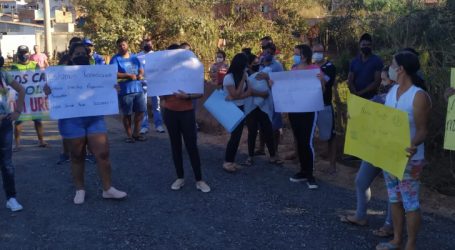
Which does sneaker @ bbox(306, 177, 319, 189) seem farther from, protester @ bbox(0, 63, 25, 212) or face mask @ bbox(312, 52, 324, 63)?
protester @ bbox(0, 63, 25, 212)

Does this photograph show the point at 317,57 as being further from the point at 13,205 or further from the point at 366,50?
the point at 13,205

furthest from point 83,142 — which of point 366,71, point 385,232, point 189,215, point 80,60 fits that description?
point 366,71

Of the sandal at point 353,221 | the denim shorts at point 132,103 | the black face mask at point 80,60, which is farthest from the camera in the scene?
the denim shorts at point 132,103

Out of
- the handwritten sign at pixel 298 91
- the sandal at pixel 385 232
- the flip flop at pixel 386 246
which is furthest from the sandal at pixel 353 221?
the handwritten sign at pixel 298 91

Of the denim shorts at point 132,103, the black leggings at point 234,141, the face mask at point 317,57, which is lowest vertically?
the black leggings at point 234,141

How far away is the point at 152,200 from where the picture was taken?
19.6 ft

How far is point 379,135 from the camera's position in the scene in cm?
428

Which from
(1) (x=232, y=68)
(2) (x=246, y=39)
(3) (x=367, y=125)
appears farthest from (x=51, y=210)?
(2) (x=246, y=39)

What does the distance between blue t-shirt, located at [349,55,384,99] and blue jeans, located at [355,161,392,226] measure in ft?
7.24

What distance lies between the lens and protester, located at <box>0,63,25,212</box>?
5.39m

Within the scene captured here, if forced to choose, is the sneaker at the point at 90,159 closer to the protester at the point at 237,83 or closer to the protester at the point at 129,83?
the protester at the point at 129,83

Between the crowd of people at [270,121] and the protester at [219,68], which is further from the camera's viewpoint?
the protester at [219,68]

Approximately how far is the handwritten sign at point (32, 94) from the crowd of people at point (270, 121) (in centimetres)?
33

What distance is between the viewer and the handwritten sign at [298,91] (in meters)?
6.33
